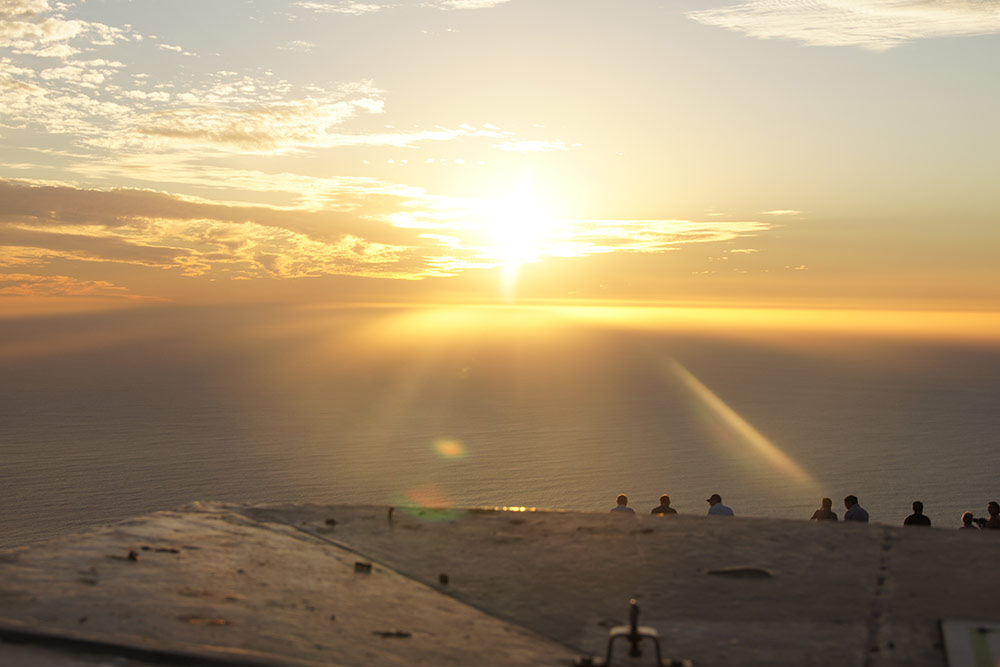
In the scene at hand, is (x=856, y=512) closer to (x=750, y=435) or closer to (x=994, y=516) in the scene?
(x=994, y=516)

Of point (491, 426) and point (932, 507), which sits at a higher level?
point (491, 426)

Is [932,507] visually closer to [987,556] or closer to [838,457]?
[838,457]

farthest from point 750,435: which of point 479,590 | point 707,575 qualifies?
point 479,590

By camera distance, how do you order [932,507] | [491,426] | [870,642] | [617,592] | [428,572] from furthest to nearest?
[491,426]
[932,507]
[428,572]
[617,592]
[870,642]

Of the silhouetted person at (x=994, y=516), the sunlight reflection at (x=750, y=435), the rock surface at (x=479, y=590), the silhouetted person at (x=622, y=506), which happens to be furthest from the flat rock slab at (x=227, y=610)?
the sunlight reflection at (x=750, y=435)

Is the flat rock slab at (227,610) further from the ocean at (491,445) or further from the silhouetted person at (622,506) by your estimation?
the ocean at (491,445)

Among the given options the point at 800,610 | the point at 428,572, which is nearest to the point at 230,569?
the point at 428,572
